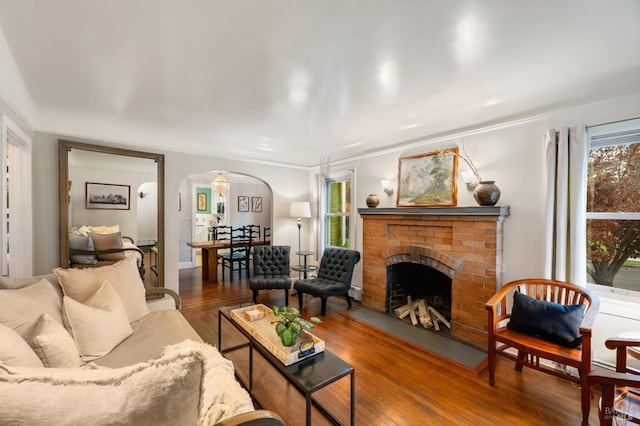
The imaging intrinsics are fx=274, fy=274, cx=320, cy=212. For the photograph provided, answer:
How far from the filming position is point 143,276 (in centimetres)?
367

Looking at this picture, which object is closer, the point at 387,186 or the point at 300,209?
the point at 387,186

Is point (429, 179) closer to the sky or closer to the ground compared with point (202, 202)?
closer to the sky

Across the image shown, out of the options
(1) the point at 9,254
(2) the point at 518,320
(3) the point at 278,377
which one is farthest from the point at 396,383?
(1) the point at 9,254

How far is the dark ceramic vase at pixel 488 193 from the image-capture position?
2.76 m

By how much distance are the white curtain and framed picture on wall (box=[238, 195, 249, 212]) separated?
6688 millimetres

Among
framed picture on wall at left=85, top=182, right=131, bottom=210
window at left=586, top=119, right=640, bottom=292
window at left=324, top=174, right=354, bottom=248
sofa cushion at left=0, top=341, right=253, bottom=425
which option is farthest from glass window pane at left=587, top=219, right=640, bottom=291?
Result: framed picture on wall at left=85, top=182, right=131, bottom=210

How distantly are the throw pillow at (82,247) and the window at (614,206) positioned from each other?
17.2ft

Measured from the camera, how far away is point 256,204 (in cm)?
797

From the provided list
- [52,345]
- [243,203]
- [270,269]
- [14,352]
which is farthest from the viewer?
[243,203]

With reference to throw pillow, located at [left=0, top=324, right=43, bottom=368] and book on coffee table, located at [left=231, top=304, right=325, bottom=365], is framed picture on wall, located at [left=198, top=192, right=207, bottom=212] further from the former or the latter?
throw pillow, located at [left=0, top=324, right=43, bottom=368]

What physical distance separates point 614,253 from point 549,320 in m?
0.91

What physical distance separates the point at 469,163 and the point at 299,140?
2193 millimetres

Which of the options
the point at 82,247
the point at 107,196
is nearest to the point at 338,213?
the point at 107,196

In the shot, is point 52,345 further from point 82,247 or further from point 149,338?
point 82,247
